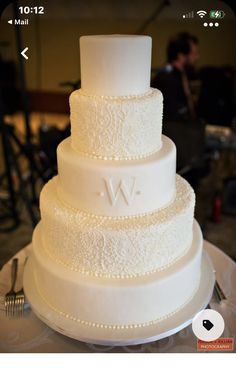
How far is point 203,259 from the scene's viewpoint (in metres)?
0.82

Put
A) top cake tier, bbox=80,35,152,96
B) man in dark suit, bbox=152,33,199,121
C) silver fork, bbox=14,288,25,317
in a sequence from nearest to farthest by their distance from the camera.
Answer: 1. top cake tier, bbox=80,35,152,96
2. silver fork, bbox=14,288,25,317
3. man in dark suit, bbox=152,33,199,121

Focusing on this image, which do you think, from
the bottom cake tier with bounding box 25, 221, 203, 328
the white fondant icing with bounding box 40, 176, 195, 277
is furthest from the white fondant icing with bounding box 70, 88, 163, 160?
the bottom cake tier with bounding box 25, 221, 203, 328

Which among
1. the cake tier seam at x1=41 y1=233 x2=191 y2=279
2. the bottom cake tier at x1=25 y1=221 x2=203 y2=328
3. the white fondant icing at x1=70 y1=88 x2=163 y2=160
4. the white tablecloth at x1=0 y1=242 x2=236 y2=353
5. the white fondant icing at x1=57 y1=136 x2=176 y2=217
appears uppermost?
the white fondant icing at x1=70 y1=88 x2=163 y2=160

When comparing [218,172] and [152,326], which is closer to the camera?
[152,326]

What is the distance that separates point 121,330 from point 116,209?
0.22 meters

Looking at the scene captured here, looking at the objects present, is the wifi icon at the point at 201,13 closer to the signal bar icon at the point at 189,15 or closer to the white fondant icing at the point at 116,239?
the signal bar icon at the point at 189,15

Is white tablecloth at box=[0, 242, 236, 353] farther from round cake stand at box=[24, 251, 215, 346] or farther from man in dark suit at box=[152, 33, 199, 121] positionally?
man in dark suit at box=[152, 33, 199, 121]

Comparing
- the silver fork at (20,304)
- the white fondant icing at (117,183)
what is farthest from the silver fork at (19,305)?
the white fondant icing at (117,183)

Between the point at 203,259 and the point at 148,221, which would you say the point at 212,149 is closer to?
the point at 203,259

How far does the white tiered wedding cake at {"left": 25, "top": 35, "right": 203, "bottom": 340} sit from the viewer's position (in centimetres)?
59

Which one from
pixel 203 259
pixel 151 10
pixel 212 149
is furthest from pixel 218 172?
pixel 151 10

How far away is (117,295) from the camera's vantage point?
608mm

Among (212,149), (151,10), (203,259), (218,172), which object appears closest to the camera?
(151,10)
